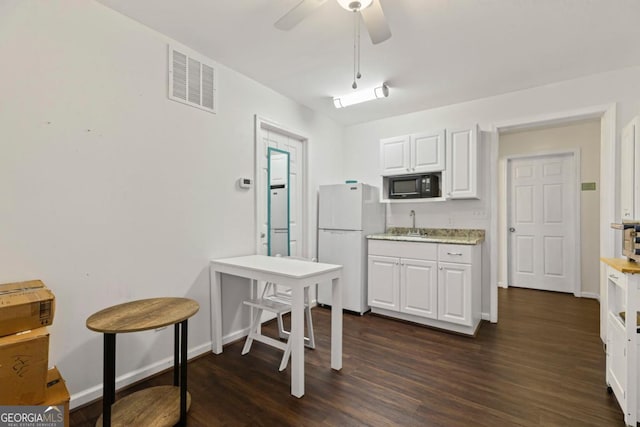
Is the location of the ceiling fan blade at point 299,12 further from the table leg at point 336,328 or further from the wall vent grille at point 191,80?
the table leg at point 336,328

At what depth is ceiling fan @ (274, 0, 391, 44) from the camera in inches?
65.7

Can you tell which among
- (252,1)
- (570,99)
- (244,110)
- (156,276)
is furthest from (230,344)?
(570,99)

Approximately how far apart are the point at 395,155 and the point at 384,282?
158 cm

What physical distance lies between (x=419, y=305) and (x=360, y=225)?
112 cm

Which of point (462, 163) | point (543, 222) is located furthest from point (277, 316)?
point (543, 222)

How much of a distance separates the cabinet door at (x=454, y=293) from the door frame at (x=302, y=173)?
1.67 meters

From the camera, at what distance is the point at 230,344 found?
2.88m

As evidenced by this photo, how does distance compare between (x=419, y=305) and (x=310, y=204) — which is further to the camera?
(x=310, y=204)

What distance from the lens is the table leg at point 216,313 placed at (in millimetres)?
2669

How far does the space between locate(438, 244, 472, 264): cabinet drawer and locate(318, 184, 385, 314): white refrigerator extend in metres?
0.94

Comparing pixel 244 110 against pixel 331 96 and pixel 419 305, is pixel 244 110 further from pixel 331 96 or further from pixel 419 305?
pixel 419 305

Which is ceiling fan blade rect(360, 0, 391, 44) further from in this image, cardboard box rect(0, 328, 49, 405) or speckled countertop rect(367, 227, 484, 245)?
cardboard box rect(0, 328, 49, 405)

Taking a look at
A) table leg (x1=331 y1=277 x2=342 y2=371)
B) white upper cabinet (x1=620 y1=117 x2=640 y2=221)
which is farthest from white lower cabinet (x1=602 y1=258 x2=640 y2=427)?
table leg (x1=331 y1=277 x2=342 y2=371)

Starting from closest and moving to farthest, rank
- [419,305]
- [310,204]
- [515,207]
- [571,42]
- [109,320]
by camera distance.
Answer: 1. [109,320]
2. [571,42]
3. [419,305]
4. [310,204]
5. [515,207]
